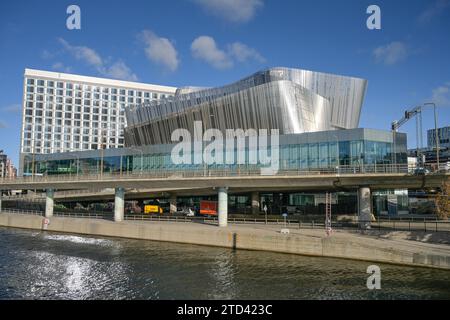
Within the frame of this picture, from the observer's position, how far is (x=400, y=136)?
64.2 m

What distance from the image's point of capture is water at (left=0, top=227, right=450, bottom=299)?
24562mm

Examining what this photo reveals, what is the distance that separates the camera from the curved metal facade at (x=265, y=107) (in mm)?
78375

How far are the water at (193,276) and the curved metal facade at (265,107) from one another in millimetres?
44064


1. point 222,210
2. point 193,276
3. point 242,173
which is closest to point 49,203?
point 222,210

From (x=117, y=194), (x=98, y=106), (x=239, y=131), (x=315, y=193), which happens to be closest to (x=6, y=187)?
(x=117, y=194)

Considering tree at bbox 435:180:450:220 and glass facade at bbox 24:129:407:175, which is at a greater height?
glass facade at bbox 24:129:407:175

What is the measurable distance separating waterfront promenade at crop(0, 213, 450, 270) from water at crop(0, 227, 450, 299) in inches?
45.3

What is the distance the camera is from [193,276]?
29000mm

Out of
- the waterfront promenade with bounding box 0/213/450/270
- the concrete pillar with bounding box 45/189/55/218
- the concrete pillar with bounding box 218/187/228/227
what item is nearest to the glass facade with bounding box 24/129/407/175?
the concrete pillar with bounding box 45/189/55/218

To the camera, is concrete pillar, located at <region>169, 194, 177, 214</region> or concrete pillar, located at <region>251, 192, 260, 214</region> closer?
concrete pillar, located at <region>251, 192, 260, 214</region>

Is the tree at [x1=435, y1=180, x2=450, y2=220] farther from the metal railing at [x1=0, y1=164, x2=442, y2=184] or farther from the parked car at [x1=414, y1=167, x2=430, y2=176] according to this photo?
the metal railing at [x1=0, y1=164, x2=442, y2=184]

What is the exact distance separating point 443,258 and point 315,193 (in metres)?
45.4

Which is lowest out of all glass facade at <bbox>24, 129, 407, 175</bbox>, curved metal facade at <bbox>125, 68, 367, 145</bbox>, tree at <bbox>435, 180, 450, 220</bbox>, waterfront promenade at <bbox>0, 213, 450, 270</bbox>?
waterfront promenade at <bbox>0, 213, 450, 270</bbox>

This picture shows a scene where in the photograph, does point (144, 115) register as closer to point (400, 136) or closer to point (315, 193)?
point (315, 193)
